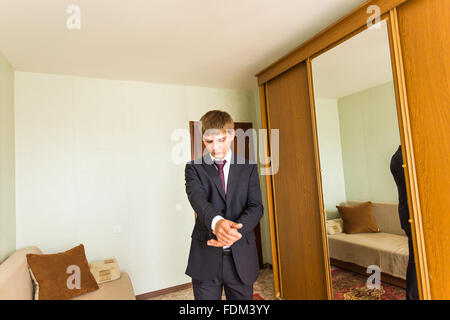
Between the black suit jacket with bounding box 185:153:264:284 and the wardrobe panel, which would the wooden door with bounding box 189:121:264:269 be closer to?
the black suit jacket with bounding box 185:153:264:284

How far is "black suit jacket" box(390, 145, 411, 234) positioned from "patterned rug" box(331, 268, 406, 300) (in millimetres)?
442

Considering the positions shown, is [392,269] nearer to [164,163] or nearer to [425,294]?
[425,294]

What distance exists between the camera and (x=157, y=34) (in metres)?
2.26

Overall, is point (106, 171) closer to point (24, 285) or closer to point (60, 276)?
point (60, 276)

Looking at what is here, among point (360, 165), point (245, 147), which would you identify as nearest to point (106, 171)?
point (245, 147)

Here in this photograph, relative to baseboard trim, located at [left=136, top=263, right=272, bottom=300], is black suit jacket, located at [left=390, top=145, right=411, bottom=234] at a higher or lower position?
higher

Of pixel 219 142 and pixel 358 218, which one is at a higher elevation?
pixel 219 142

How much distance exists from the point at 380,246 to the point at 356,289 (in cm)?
43

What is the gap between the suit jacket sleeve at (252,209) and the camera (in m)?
1.28

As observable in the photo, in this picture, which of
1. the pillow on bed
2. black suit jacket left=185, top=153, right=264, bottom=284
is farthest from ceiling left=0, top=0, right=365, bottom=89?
the pillow on bed

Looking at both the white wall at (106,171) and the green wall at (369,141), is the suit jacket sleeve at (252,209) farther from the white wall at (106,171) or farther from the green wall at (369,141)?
the white wall at (106,171)

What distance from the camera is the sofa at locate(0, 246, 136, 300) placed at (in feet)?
5.83

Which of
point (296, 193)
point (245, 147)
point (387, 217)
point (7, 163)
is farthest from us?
point (245, 147)

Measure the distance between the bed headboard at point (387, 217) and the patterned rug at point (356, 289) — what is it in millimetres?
373
